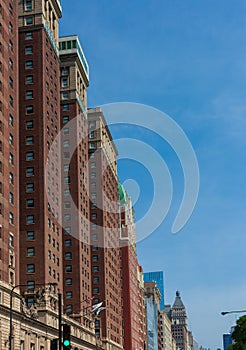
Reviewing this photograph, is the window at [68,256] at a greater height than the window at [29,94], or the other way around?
the window at [29,94]

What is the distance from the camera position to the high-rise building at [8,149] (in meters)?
84.5

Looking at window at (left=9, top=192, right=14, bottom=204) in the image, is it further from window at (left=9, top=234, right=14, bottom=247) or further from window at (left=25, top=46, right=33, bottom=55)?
window at (left=25, top=46, right=33, bottom=55)

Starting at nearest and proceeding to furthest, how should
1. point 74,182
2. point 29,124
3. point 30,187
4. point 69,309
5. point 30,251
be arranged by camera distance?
point 30,251, point 30,187, point 29,124, point 69,309, point 74,182

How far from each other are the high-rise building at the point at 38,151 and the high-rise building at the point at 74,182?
18.6m

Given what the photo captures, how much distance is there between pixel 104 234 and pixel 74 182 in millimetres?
33460

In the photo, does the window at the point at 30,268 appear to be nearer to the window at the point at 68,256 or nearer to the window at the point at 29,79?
the window at the point at 68,256

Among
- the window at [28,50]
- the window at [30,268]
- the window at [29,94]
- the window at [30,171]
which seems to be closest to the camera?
the window at [30,268]

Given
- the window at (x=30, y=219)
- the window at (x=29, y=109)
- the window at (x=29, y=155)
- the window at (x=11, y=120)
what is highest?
the window at (x=29, y=109)

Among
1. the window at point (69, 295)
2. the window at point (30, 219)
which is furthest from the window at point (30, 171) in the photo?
the window at point (69, 295)

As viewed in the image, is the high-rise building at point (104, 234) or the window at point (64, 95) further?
the high-rise building at point (104, 234)

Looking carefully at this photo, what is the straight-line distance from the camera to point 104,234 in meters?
171

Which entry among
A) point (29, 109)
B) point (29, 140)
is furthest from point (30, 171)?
point (29, 109)

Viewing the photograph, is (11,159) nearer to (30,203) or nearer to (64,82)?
(30,203)

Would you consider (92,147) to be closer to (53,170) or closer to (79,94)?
(79,94)
